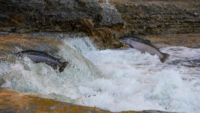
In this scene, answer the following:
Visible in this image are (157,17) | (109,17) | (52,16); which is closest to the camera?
(52,16)

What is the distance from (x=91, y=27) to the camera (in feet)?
27.2

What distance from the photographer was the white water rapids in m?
2.86

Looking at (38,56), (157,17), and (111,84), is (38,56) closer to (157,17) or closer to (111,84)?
(111,84)

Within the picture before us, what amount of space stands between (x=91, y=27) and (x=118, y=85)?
4.41 metres

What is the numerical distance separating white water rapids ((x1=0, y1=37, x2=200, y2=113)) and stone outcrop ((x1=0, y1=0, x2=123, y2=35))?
2802 mm

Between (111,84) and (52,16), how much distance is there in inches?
178

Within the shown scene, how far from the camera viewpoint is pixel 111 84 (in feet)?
13.9

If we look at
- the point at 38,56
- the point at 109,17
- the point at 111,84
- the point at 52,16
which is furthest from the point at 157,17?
the point at 38,56

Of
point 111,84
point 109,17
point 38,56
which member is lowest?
point 111,84

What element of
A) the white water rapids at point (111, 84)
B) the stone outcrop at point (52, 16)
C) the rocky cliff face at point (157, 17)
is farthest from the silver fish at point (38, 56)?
the rocky cliff face at point (157, 17)

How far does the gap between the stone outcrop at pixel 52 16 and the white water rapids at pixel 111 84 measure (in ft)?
9.19

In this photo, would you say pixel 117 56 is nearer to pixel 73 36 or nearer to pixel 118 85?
pixel 73 36

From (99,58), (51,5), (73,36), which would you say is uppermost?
(51,5)

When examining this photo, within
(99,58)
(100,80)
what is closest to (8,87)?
(100,80)
